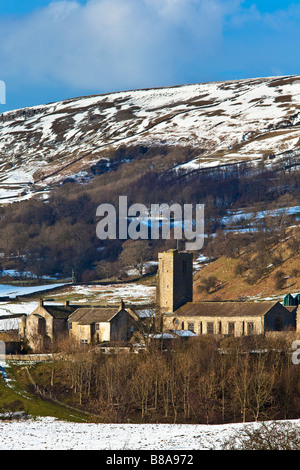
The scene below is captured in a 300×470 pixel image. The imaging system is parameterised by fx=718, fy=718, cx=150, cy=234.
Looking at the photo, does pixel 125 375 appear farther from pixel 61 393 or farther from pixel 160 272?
pixel 160 272

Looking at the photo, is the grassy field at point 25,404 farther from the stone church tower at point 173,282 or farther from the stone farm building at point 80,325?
the stone church tower at point 173,282

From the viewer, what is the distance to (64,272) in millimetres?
195875

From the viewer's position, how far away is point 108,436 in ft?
152

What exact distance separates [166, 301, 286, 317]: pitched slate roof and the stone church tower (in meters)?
1.47

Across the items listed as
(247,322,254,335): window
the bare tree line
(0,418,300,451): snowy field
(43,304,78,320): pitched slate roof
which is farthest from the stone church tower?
(0,418,300,451): snowy field

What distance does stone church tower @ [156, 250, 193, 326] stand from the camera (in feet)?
279

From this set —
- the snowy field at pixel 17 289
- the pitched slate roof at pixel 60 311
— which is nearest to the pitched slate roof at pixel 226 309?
the pitched slate roof at pixel 60 311

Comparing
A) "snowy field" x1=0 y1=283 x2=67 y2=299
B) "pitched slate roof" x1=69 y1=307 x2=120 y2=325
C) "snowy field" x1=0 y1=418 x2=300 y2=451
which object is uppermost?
"snowy field" x1=0 y1=283 x2=67 y2=299

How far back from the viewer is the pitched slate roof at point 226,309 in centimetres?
7575

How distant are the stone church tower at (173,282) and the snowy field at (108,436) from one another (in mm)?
32351

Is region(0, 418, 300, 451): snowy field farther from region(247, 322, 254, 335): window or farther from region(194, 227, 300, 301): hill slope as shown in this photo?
region(194, 227, 300, 301): hill slope

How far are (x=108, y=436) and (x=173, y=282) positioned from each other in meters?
39.9
